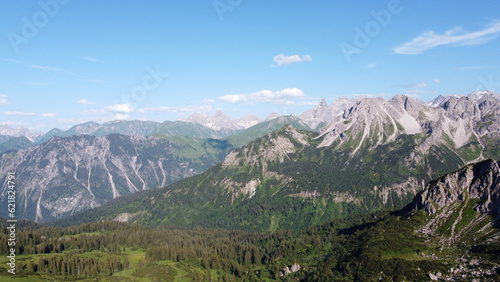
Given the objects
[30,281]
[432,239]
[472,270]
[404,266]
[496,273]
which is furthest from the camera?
[432,239]

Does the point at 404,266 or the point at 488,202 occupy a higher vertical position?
the point at 488,202

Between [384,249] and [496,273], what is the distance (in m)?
53.7

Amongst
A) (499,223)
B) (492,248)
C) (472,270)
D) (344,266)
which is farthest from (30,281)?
(499,223)

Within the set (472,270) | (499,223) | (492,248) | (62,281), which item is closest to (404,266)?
(472,270)

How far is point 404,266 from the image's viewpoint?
538ft

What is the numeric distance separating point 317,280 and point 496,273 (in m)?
83.2

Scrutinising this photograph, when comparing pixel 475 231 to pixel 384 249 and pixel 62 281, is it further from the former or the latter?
pixel 62 281

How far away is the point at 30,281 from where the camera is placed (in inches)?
7042

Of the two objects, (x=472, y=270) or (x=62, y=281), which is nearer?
(x=472, y=270)

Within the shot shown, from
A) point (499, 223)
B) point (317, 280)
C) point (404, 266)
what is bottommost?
point (317, 280)

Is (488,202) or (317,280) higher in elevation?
(488,202)

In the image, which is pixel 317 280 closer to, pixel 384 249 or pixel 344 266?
pixel 344 266

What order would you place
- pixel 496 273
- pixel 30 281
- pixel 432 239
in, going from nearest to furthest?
pixel 496 273 < pixel 30 281 < pixel 432 239

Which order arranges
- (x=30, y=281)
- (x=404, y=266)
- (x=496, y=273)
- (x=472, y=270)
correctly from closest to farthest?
(x=496, y=273)
(x=472, y=270)
(x=404, y=266)
(x=30, y=281)
